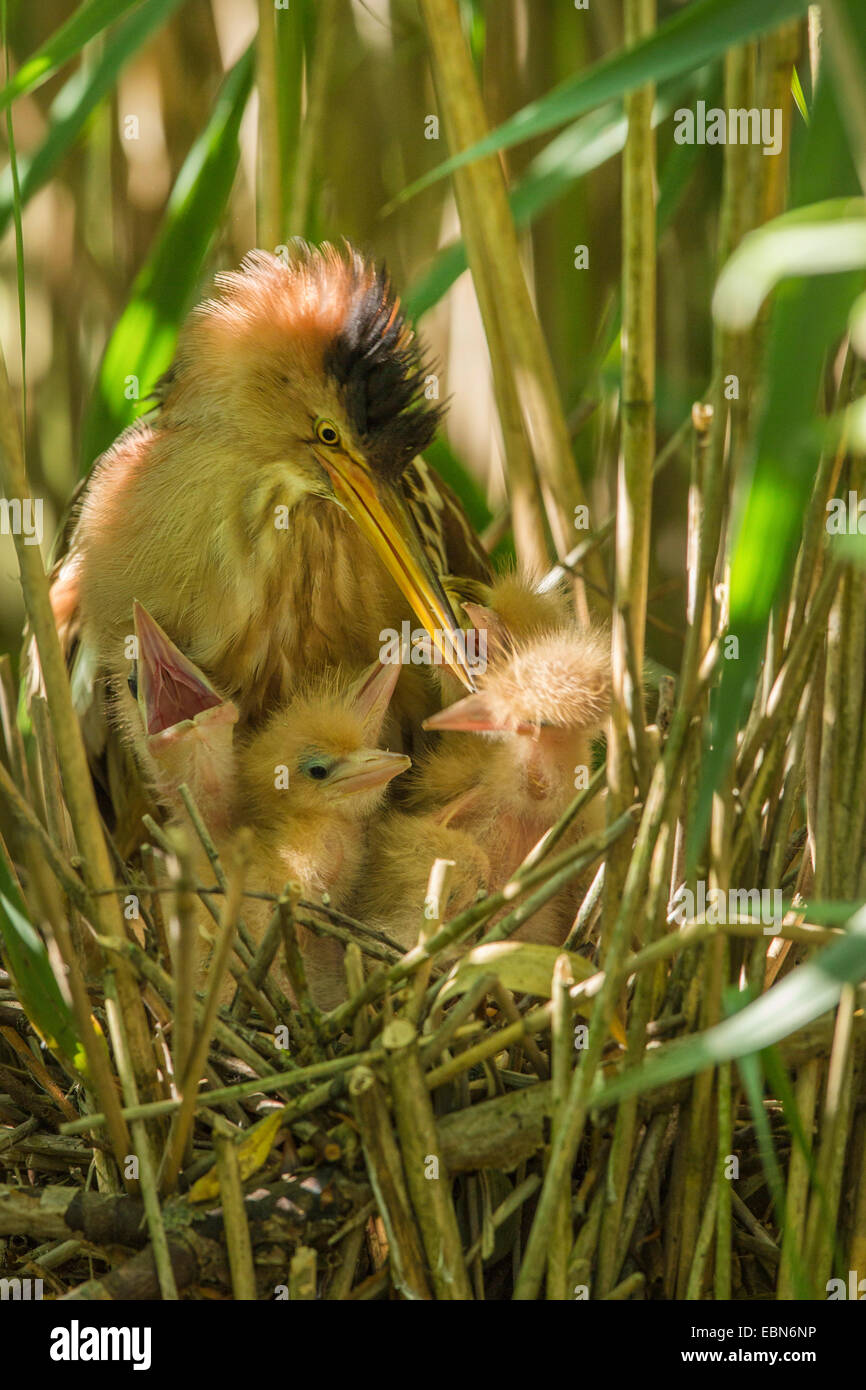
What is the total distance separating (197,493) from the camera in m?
1.54

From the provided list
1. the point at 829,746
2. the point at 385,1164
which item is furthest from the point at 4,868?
the point at 829,746

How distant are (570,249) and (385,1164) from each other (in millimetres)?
1377

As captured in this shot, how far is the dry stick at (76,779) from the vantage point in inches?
36.2

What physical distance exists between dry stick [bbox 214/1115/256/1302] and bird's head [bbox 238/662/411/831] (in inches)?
19.7

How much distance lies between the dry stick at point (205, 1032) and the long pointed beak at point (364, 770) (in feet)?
1.45

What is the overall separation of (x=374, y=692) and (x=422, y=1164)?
64 centimetres

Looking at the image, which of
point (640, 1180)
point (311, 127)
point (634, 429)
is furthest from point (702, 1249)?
point (311, 127)

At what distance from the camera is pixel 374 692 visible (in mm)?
1476

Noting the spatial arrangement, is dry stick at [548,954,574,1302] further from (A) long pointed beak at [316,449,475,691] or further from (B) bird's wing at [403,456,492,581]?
(B) bird's wing at [403,456,492,581]

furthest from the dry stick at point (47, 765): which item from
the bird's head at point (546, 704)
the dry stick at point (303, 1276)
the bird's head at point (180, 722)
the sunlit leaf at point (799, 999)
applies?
the sunlit leaf at point (799, 999)

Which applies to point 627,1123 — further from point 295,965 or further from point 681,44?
point 681,44
